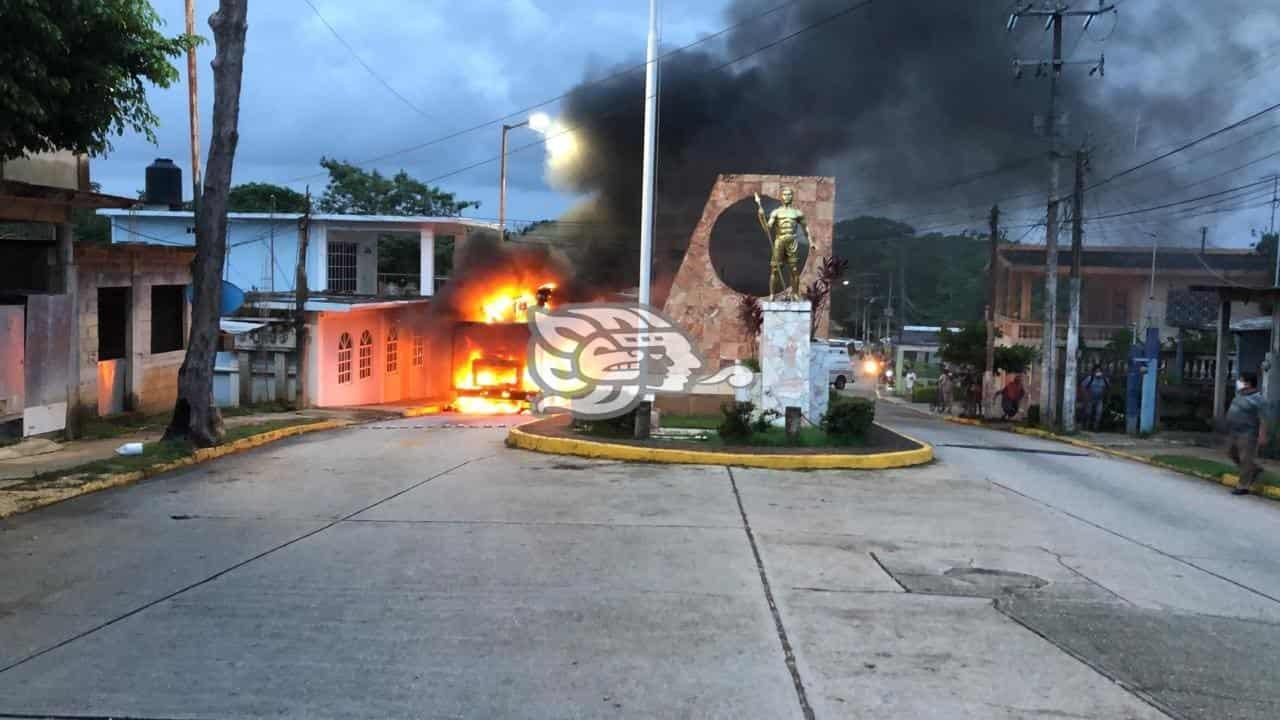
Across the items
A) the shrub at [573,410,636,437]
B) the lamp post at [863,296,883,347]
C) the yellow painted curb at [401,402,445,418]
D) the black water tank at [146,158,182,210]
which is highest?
the black water tank at [146,158,182,210]

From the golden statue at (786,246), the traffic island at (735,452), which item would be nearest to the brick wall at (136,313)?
the traffic island at (735,452)

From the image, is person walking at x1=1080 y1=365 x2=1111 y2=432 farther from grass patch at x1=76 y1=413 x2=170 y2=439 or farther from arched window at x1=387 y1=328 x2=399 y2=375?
arched window at x1=387 y1=328 x2=399 y2=375

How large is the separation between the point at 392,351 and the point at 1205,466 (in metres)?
22.4

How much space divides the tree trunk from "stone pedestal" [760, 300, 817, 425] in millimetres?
7780

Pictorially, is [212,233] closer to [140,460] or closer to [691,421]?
[140,460]

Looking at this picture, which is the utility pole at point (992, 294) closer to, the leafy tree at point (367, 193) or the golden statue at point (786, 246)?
the golden statue at point (786, 246)

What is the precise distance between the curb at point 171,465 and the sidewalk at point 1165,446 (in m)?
12.9

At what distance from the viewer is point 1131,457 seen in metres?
16.5

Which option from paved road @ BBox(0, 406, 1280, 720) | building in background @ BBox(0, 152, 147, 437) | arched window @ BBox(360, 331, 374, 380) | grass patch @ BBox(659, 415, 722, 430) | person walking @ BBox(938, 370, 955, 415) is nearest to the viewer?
paved road @ BBox(0, 406, 1280, 720)

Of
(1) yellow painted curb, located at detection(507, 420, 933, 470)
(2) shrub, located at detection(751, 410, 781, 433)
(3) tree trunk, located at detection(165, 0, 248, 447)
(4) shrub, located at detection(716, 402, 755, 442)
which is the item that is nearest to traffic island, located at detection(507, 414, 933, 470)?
(1) yellow painted curb, located at detection(507, 420, 933, 470)

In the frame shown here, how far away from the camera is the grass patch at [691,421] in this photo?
16.7 meters

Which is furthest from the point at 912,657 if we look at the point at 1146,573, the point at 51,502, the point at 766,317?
the point at 766,317

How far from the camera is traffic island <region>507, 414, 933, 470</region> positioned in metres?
13.0

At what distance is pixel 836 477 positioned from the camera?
40.1ft
